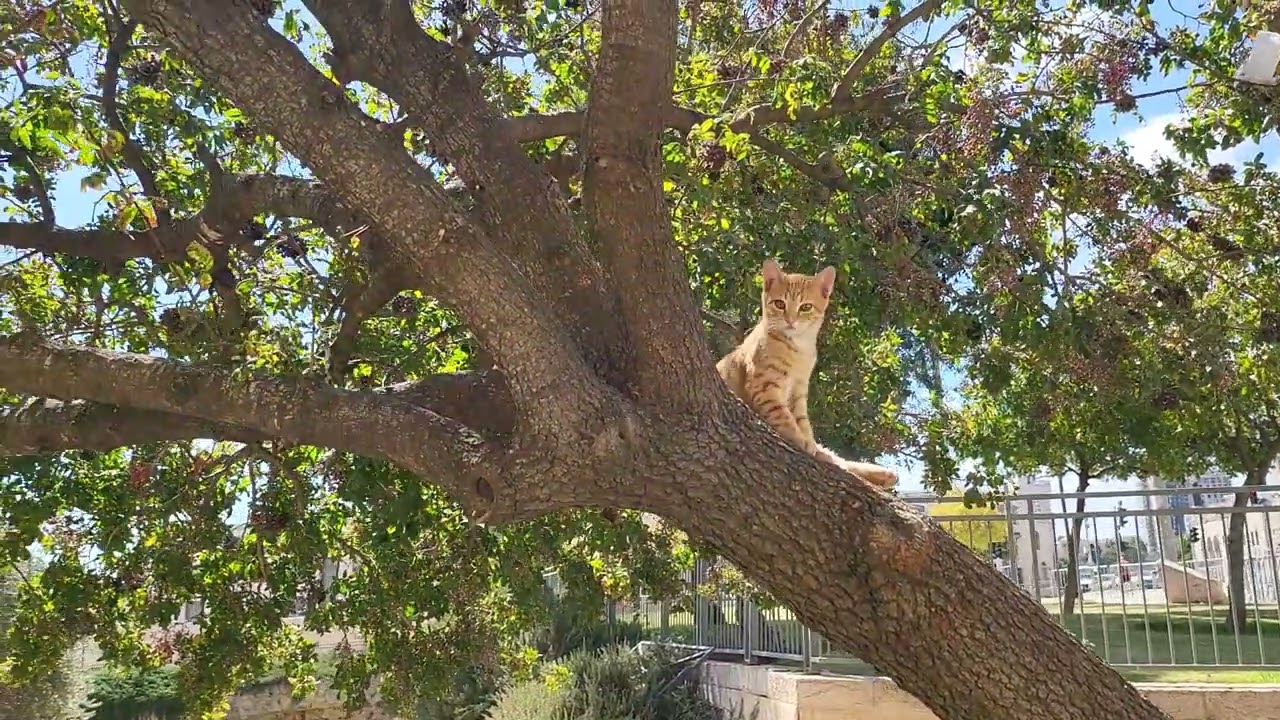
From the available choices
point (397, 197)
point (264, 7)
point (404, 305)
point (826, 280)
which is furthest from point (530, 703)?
point (397, 197)

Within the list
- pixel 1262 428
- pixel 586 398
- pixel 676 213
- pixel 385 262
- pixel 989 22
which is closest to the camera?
pixel 586 398

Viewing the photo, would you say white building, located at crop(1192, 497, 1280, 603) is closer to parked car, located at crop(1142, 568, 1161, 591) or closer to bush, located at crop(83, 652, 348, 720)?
parked car, located at crop(1142, 568, 1161, 591)

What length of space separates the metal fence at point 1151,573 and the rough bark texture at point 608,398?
385 centimetres

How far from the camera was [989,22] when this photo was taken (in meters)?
4.98

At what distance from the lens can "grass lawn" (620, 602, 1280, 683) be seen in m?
6.39

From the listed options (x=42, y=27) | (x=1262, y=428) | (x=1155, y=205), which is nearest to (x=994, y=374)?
(x=1155, y=205)

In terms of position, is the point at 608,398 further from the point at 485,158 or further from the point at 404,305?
the point at 404,305

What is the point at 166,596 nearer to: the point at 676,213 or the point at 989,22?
the point at 676,213

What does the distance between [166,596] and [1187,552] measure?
7.22 metres

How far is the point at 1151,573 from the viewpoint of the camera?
703 cm

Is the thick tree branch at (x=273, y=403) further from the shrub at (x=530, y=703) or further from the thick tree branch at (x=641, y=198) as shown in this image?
the shrub at (x=530, y=703)

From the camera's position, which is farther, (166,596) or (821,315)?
(166,596)

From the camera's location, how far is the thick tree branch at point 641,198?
117 inches

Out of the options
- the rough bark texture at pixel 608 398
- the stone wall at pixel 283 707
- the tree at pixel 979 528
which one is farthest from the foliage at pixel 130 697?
the rough bark texture at pixel 608 398
